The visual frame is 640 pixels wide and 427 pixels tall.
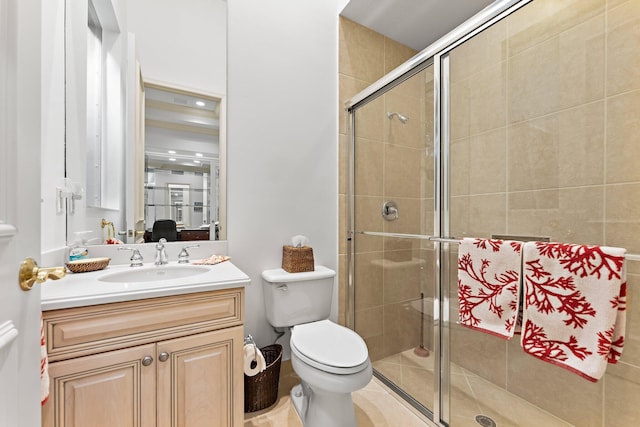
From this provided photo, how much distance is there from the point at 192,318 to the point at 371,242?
118 cm

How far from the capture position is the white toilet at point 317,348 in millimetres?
1164

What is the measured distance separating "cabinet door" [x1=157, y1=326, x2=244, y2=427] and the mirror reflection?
2.16 ft

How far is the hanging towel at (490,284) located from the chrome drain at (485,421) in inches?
23.3

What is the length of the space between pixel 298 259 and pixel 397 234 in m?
0.63

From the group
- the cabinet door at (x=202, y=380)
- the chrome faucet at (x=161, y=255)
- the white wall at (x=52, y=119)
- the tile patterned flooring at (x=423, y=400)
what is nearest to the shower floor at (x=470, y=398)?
the tile patterned flooring at (x=423, y=400)

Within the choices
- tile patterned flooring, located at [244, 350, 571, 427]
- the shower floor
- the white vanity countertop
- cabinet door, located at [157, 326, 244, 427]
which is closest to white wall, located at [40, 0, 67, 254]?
the white vanity countertop

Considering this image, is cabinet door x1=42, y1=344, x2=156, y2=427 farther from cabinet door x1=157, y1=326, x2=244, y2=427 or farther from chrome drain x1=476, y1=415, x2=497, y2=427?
chrome drain x1=476, y1=415, x2=497, y2=427

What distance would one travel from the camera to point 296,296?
160cm

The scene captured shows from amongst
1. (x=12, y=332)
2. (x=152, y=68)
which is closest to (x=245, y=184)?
(x=152, y=68)

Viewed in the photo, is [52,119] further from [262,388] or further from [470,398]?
[470,398]

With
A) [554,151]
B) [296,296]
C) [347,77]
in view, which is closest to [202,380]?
[296,296]

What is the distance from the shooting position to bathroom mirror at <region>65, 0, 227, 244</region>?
1.31m

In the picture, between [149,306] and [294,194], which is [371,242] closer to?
[294,194]

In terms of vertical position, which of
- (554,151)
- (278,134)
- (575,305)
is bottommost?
(575,305)
